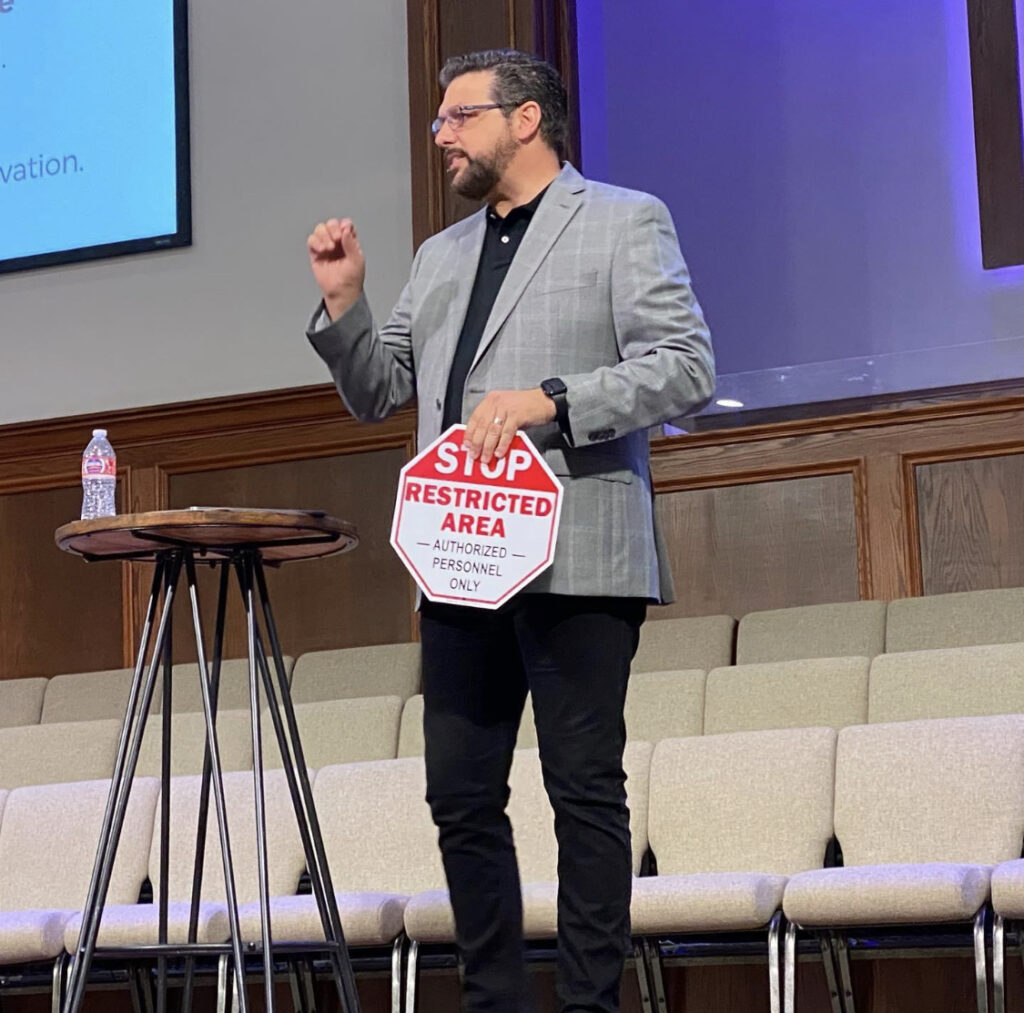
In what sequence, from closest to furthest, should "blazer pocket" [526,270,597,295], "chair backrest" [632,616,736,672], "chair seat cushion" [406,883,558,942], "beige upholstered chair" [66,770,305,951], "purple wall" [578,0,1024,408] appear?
"blazer pocket" [526,270,597,295] → "chair seat cushion" [406,883,558,942] → "beige upholstered chair" [66,770,305,951] → "chair backrest" [632,616,736,672] → "purple wall" [578,0,1024,408]

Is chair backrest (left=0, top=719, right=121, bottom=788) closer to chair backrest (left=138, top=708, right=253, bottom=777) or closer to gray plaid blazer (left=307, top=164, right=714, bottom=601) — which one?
chair backrest (left=138, top=708, right=253, bottom=777)

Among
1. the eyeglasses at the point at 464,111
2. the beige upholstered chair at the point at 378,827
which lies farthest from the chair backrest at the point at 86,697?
the eyeglasses at the point at 464,111

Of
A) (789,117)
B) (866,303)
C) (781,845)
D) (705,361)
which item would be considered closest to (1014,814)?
(781,845)

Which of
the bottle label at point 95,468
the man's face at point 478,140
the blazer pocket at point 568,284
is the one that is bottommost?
the bottle label at point 95,468

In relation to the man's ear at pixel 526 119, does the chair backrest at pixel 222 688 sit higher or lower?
lower

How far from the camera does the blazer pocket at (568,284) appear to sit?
1.98 meters

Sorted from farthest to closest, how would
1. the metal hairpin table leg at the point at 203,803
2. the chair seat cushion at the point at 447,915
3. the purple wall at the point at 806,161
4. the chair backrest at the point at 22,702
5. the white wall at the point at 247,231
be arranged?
the purple wall at the point at 806,161 → the white wall at the point at 247,231 → the chair backrest at the point at 22,702 → the chair seat cushion at the point at 447,915 → the metal hairpin table leg at the point at 203,803

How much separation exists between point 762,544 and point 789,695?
1.25 meters

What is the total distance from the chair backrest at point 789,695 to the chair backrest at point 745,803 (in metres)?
0.22

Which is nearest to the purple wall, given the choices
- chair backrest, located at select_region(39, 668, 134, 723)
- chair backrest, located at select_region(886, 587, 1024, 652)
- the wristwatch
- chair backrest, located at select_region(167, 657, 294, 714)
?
chair backrest, located at select_region(886, 587, 1024, 652)

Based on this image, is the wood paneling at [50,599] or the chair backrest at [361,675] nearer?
the chair backrest at [361,675]

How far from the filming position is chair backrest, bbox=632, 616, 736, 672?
3.75 meters

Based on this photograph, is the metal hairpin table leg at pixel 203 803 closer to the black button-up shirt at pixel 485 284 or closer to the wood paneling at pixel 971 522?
the black button-up shirt at pixel 485 284

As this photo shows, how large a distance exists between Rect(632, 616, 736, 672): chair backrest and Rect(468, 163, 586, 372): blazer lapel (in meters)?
1.84
